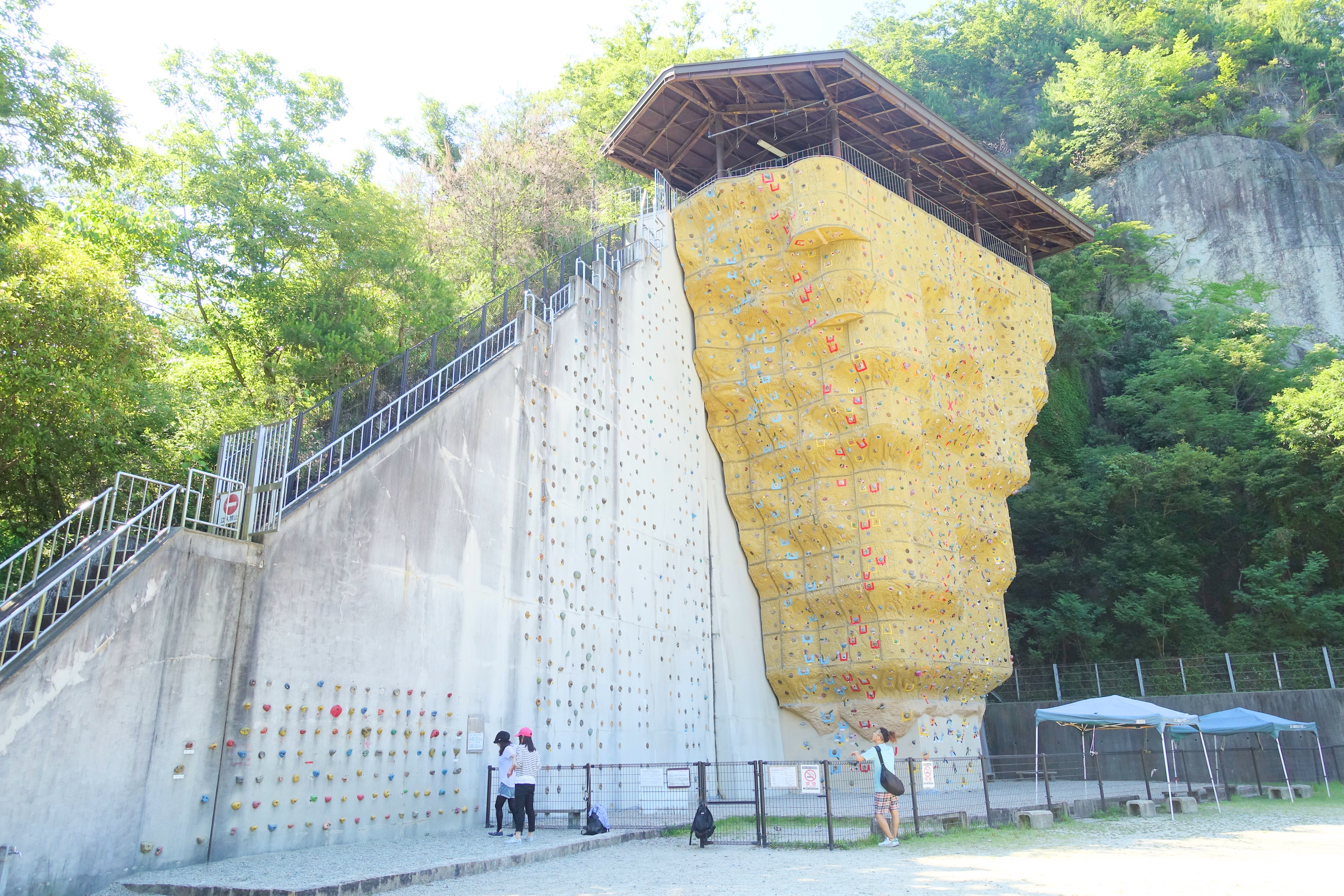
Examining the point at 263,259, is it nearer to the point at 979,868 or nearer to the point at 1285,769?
the point at 979,868

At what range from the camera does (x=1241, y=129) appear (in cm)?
3700

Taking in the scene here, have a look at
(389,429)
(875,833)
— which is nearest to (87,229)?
(389,429)

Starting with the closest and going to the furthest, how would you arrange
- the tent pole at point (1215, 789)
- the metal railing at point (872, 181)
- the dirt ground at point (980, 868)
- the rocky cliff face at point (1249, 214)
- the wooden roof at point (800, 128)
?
the dirt ground at point (980, 868) → the tent pole at point (1215, 789) → the wooden roof at point (800, 128) → the metal railing at point (872, 181) → the rocky cliff face at point (1249, 214)

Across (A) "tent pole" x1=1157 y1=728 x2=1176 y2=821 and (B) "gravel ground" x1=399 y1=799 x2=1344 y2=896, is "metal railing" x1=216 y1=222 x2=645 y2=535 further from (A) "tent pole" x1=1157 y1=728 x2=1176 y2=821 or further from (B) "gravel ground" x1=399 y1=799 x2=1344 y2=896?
(A) "tent pole" x1=1157 y1=728 x2=1176 y2=821

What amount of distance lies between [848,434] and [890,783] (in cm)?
909

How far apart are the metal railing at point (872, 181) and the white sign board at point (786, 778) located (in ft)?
39.9

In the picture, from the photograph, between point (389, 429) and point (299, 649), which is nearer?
point (299, 649)

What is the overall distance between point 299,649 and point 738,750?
994cm

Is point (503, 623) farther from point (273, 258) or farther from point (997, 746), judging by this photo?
point (997, 746)

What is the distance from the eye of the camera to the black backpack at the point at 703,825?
1014 cm

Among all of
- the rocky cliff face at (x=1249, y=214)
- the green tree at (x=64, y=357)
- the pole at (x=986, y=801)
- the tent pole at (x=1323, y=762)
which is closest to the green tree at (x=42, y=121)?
the green tree at (x=64, y=357)

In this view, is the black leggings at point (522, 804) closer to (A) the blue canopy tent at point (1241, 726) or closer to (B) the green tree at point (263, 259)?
(B) the green tree at point (263, 259)

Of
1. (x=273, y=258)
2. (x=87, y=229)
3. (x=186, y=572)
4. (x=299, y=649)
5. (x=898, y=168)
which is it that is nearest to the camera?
(x=186, y=572)

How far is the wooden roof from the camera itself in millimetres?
18281
